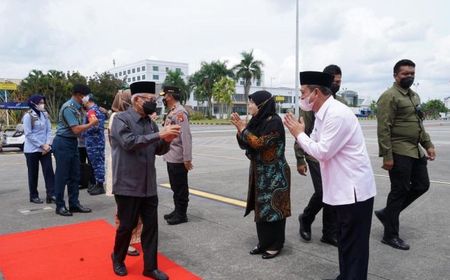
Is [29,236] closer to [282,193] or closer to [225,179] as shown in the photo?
[282,193]

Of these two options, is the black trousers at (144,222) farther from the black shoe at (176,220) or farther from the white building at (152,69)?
the white building at (152,69)

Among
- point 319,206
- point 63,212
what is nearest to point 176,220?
point 63,212

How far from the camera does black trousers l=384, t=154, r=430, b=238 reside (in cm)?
450

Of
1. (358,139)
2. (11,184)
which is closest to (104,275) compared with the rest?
(358,139)

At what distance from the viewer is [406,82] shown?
4508 mm

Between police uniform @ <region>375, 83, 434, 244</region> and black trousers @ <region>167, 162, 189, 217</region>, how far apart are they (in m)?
2.59

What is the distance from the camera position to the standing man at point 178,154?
5.45m

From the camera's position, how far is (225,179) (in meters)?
9.24

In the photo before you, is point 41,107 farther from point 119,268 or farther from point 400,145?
point 400,145

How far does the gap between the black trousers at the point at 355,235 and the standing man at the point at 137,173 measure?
64.5 inches

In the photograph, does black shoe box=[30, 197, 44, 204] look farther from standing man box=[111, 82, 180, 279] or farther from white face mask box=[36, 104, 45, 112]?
standing man box=[111, 82, 180, 279]

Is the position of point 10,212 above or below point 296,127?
below

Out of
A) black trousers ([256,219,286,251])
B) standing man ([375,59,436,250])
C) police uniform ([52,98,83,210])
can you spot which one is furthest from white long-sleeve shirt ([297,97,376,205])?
police uniform ([52,98,83,210])

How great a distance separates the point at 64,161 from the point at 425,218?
5288mm
